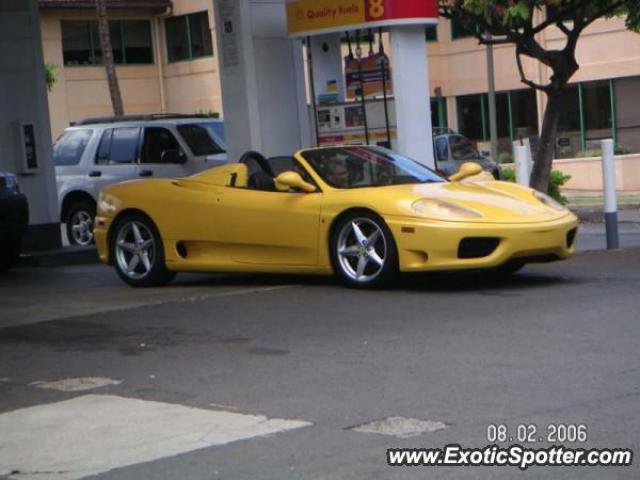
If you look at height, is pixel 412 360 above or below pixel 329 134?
below

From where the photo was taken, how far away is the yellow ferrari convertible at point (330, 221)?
1089 cm

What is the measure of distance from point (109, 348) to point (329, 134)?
7.67 metres

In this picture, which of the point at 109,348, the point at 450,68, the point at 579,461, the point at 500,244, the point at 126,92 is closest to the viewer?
the point at 579,461

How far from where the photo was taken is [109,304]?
11.5m

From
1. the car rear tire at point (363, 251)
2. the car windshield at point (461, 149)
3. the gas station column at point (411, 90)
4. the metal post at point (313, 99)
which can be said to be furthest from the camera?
the car windshield at point (461, 149)

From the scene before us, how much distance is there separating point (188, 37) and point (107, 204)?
31156 mm

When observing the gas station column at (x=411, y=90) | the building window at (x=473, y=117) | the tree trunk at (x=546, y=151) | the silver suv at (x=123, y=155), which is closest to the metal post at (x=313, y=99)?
the gas station column at (x=411, y=90)

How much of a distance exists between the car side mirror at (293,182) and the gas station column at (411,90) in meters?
4.36

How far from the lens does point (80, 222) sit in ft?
66.1

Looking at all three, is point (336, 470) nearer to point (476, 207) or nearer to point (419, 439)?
point (419, 439)

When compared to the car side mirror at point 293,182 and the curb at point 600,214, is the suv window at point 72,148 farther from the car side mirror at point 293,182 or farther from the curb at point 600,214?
the car side mirror at point 293,182

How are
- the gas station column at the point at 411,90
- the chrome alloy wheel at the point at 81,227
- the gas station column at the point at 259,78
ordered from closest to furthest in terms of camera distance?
the gas station column at the point at 411,90 < the gas station column at the point at 259,78 < the chrome alloy wheel at the point at 81,227

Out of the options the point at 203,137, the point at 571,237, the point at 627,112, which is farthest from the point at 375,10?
the point at 627,112

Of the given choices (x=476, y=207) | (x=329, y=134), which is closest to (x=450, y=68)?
(x=329, y=134)
